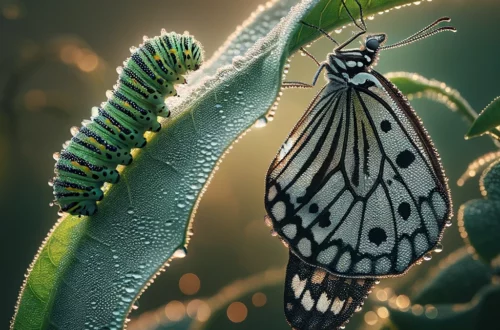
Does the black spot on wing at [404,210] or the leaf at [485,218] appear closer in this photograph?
the leaf at [485,218]

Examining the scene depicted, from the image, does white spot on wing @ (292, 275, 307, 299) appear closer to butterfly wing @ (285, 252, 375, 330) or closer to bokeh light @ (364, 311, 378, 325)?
butterfly wing @ (285, 252, 375, 330)

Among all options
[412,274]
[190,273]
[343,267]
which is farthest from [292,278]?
[190,273]

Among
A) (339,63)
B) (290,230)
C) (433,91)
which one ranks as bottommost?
(290,230)

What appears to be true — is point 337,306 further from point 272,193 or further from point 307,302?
point 272,193

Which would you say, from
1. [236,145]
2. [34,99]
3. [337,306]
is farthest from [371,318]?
[34,99]

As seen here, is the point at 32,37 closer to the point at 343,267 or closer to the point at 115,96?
the point at 115,96

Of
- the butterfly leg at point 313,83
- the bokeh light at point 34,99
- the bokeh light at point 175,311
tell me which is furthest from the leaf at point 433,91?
the bokeh light at point 34,99

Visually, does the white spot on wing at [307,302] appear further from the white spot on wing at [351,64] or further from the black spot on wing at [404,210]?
the white spot on wing at [351,64]
